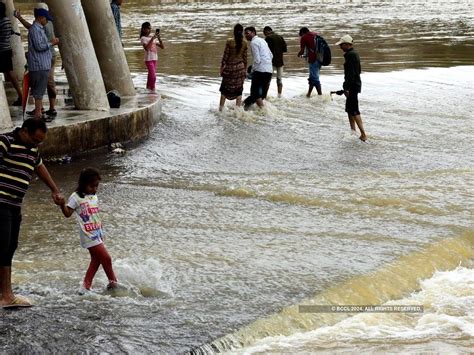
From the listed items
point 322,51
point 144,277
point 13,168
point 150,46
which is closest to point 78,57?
point 150,46

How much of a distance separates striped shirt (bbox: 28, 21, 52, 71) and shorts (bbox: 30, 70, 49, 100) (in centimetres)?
8

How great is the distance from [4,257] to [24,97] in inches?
259

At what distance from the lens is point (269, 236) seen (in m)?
9.71

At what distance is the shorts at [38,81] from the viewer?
517 inches

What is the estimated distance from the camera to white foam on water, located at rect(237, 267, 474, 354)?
23.2 feet

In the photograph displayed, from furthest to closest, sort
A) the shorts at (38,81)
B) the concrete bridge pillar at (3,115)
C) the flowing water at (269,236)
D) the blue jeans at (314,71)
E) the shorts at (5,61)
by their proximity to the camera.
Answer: the blue jeans at (314,71) < the shorts at (5,61) < the shorts at (38,81) < the concrete bridge pillar at (3,115) < the flowing water at (269,236)

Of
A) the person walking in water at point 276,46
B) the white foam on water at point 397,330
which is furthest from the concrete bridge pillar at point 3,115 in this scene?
the person walking in water at point 276,46

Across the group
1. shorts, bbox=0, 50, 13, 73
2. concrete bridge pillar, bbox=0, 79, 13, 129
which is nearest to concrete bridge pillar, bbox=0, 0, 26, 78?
shorts, bbox=0, 50, 13, 73

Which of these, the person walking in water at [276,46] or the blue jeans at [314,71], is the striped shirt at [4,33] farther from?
the blue jeans at [314,71]

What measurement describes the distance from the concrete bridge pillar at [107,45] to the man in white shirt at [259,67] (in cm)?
231

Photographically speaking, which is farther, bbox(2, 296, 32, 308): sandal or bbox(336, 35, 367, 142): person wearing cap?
bbox(336, 35, 367, 142): person wearing cap

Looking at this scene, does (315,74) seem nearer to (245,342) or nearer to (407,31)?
(245,342)

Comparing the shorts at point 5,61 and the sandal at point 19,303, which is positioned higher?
the shorts at point 5,61

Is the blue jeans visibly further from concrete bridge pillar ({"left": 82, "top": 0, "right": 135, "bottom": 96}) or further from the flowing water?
concrete bridge pillar ({"left": 82, "top": 0, "right": 135, "bottom": 96})
